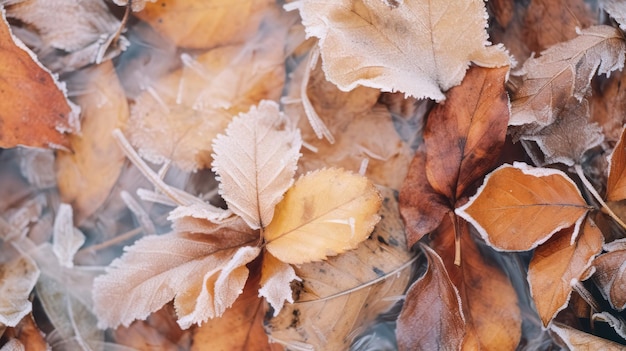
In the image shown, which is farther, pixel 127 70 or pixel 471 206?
pixel 127 70

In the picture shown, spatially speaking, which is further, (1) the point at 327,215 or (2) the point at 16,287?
(2) the point at 16,287

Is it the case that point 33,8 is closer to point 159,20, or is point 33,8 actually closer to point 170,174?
point 159,20

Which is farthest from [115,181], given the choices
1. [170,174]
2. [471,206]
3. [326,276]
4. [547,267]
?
[547,267]

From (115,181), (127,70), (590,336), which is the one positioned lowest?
(590,336)

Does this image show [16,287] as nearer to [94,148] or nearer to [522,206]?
[94,148]

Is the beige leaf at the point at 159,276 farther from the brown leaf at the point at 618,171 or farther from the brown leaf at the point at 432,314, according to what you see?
the brown leaf at the point at 618,171

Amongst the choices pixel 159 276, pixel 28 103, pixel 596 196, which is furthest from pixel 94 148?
pixel 596 196

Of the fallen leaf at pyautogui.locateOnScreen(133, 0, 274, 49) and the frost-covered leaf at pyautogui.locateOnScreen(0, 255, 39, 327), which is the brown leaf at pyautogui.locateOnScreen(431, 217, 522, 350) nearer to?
the fallen leaf at pyautogui.locateOnScreen(133, 0, 274, 49)
